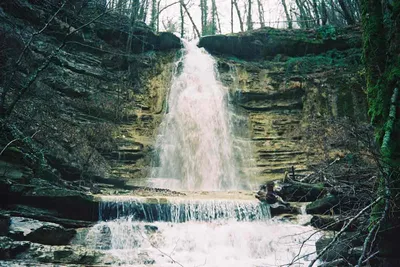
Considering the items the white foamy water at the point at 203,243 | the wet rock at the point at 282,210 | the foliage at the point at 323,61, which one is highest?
the foliage at the point at 323,61

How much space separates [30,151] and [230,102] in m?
9.56

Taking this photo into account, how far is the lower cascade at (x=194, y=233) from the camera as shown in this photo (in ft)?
22.5

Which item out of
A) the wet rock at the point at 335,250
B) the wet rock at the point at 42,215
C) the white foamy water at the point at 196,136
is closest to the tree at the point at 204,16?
the white foamy water at the point at 196,136

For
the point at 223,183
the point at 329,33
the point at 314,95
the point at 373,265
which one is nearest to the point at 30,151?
the point at 223,183

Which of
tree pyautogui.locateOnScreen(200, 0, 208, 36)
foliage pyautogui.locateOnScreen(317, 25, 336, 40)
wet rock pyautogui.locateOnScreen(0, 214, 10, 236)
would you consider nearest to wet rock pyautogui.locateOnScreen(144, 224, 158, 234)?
wet rock pyautogui.locateOnScreen(0, 214, 10, 236)

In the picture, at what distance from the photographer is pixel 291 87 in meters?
16.4

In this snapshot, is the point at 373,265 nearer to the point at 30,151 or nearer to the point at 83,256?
the point at 83,256

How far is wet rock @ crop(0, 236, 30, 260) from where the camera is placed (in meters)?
5.47

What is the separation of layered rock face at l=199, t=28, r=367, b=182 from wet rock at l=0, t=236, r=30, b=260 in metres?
9.80

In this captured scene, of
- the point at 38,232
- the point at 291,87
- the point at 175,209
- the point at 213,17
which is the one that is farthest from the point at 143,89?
the point at 213,17

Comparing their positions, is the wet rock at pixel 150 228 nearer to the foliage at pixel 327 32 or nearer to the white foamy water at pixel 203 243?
the white foamy water at pixel 203 243

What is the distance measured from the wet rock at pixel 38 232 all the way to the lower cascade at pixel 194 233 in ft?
1.74

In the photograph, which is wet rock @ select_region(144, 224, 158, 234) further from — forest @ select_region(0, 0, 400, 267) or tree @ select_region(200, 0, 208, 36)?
tree @ select_region(200, 0, 208, 36)

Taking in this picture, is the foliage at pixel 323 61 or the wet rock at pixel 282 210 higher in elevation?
the foliage at pixel 323 61
